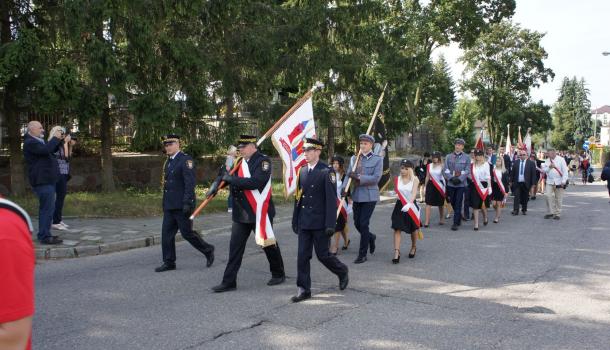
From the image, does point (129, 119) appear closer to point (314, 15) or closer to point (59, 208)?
point (59, 208)

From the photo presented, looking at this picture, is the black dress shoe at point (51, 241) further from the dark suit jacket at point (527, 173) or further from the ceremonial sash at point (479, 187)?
the dark suit jacket at point (527, 173)

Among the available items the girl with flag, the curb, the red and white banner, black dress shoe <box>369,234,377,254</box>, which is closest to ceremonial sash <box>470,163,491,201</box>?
the girl with flag

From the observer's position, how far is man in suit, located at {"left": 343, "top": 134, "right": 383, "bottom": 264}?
8.21 metres

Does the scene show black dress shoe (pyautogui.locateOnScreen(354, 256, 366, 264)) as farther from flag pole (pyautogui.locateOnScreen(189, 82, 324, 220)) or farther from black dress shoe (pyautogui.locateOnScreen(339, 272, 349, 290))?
flag pole (pyautogui.locateOnScreen(189, 82, 324, 220))

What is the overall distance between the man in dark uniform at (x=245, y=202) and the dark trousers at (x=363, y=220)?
79.6 inches

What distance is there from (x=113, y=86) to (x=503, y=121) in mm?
43029

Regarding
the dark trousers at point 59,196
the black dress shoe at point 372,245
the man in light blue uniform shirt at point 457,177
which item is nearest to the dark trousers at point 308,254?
the black dress shoe at point 372,245

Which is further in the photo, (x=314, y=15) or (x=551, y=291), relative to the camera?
(x=314, y=15)

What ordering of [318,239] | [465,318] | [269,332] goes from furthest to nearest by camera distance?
1. [318,239]
2. [465,318]
3. [269,332]

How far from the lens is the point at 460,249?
9.29 m

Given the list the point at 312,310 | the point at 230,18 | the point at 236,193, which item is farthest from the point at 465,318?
the point at 230,18

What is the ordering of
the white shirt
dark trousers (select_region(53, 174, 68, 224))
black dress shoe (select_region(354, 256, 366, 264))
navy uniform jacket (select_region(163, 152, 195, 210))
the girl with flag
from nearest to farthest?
navy uniform jacket (select_region(163, 152, 195, 210))
black dress shoe (select_region(354, 256, 366, 264))
dark trousers (select_region(53, 174, 68, 224))
the girl with flag
the white shirt

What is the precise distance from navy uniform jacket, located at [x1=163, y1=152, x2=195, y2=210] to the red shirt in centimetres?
541

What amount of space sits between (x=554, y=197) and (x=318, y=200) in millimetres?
10079
